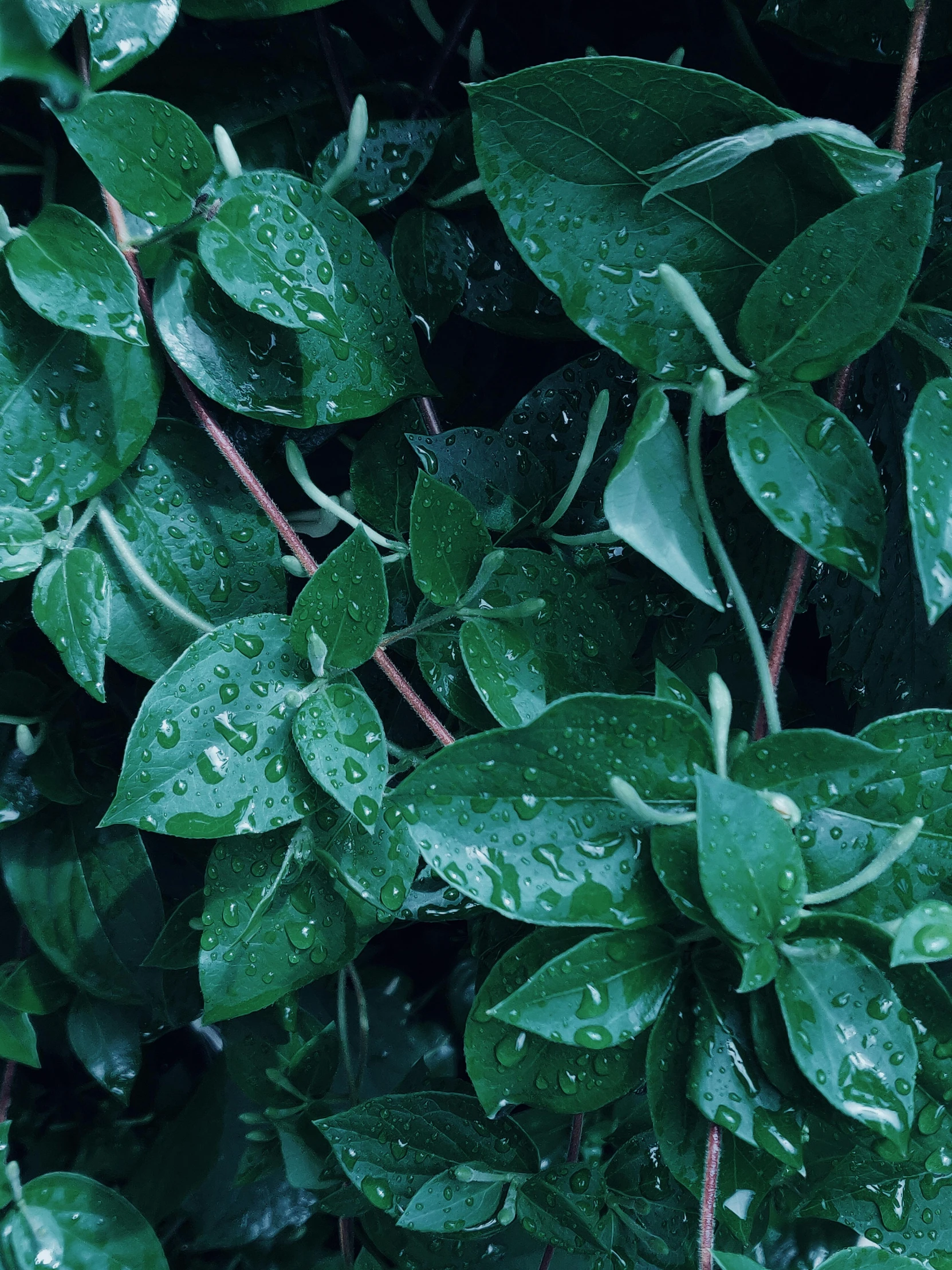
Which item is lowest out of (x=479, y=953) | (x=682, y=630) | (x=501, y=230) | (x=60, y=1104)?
(x=60, y=1104)

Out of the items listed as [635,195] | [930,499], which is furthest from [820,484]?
[635,195]

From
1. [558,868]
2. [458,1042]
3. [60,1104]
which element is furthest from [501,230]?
[60,1104]

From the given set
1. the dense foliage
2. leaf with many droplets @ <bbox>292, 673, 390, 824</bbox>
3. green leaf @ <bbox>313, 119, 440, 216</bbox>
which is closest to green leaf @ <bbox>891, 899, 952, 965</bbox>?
the dense foliage

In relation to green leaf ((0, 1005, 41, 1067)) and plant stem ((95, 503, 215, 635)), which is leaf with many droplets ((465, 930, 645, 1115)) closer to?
plant stem ((95, 503, 215, 635))

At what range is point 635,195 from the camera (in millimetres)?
384

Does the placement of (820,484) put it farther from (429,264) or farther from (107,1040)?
(107,1040)

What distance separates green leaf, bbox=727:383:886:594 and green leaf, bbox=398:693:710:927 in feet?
0.30

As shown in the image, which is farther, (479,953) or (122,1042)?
(122,1042)

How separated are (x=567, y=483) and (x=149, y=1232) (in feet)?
1.77

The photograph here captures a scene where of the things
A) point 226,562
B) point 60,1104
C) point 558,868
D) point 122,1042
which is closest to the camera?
point 558,868

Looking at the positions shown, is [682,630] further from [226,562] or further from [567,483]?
[226,562]

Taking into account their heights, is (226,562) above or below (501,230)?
below

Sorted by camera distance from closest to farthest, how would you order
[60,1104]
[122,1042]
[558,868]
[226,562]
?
[558,868] < [226,562] < [122,1042] < [60,1104]

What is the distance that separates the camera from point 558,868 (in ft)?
1.17
